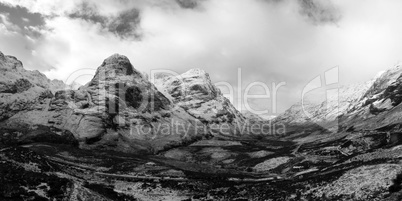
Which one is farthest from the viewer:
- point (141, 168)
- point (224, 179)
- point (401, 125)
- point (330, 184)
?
point (401, 125)

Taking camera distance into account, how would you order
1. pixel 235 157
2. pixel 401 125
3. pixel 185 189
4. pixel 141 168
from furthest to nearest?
pixel 235 157 < pixel 401 125 < pixel 141 168 < pixel 185 189

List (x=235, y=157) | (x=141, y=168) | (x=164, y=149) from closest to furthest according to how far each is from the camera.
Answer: (x=141, y=168)
(x=235, y=157)
(x=164, y=149)

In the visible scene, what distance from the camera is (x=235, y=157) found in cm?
15000

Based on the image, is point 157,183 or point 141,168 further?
point 141,168

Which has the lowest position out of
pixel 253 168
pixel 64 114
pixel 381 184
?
pixel 253 168

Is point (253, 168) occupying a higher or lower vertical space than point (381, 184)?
lower

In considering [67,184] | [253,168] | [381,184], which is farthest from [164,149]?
[381,184]

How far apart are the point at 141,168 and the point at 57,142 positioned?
237ft

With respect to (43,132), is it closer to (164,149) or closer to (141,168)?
(164,149)

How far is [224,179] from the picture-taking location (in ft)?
267

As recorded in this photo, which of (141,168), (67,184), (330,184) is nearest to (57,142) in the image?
(141,168)

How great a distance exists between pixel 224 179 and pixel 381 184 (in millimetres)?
37727

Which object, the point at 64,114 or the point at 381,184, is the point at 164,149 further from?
the point at 381,184

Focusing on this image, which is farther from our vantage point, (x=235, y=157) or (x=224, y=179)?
(x=235, y=157)
